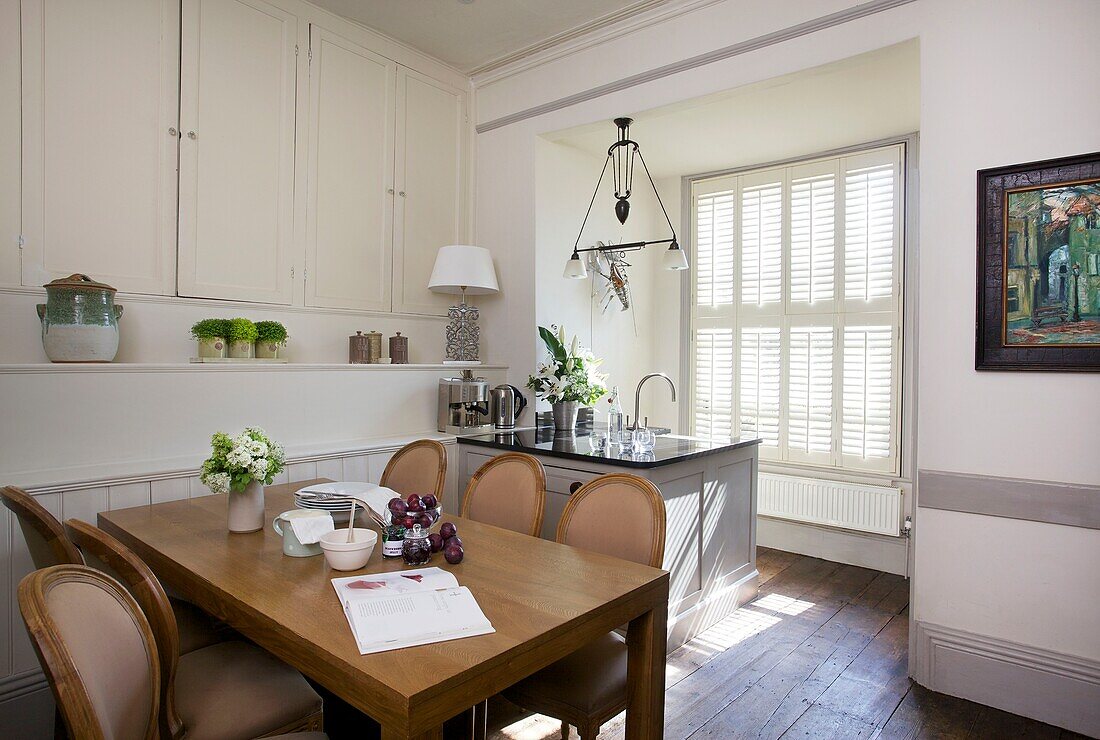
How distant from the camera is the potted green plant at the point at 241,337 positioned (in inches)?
119

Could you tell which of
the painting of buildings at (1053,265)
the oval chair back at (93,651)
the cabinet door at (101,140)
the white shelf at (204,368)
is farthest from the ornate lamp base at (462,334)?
the oval chair back at (93,651)

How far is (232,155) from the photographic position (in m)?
3.22

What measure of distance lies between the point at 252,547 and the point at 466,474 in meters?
1.75

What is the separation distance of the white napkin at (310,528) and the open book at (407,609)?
0.70 ft

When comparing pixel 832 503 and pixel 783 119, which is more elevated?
pixel 783 119

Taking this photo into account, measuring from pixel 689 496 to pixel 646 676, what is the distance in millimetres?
1524

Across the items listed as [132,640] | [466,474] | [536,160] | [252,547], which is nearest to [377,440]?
[466,474]

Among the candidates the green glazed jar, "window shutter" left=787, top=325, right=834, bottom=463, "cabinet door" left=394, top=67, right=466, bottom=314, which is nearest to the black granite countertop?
"cabinet door" left=394, top=67, right=466, bottom=314

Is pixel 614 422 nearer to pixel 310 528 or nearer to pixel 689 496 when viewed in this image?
pixel 689 496

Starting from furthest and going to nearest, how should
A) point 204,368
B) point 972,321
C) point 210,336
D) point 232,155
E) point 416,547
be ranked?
1. point 232,155
2. point 210,336
3. point 204,368
4. point 972,321
5. point 416,547

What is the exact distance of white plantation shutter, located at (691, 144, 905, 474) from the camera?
4.24 metres

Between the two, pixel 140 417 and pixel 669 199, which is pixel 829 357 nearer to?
pixel 669 199

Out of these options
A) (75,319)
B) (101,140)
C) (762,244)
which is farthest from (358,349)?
(762,244)

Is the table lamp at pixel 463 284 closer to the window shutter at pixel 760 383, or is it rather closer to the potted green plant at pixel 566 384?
the potted green plant at pixel 566 384
